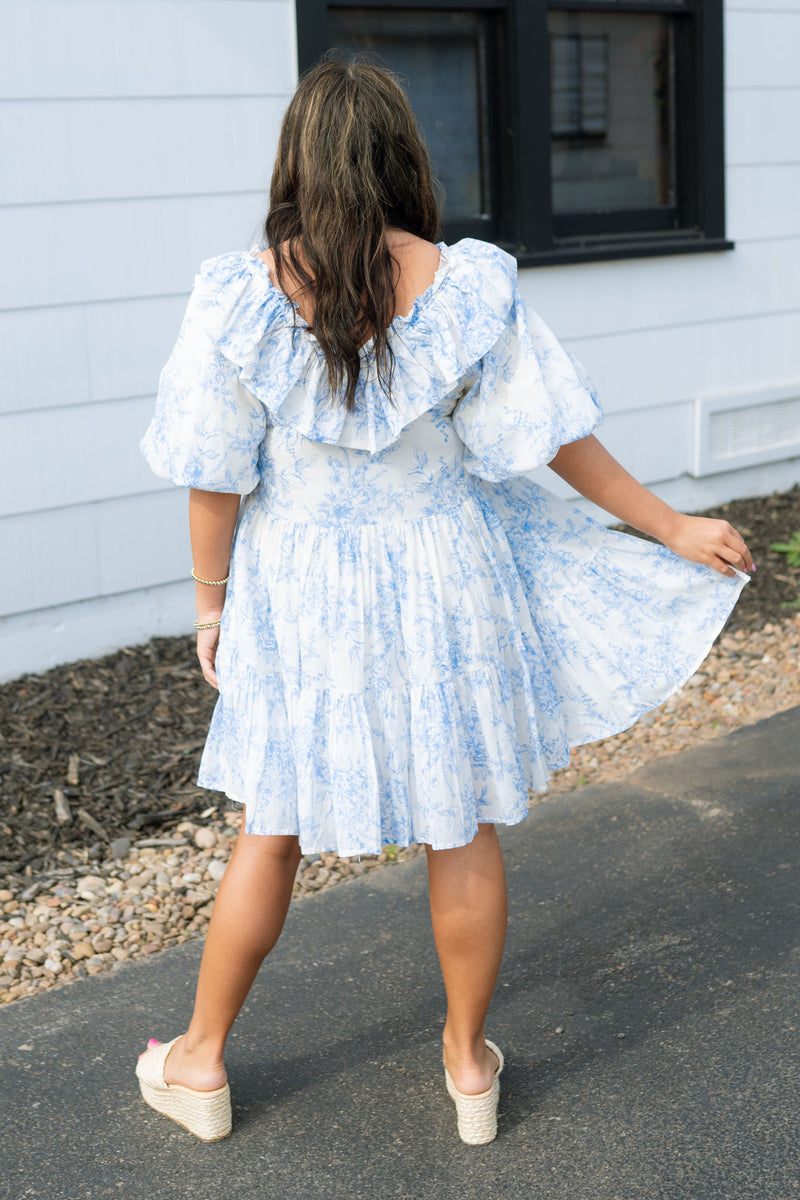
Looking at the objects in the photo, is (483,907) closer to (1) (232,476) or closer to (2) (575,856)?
(1) (232,476)

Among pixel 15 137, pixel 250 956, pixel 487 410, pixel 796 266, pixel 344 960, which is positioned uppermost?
pixel 15 137

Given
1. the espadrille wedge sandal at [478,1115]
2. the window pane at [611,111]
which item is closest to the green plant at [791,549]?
the window pane at [611,111]

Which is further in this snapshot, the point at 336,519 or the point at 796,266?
the point at 796,266

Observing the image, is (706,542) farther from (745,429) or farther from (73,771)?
(745,429)

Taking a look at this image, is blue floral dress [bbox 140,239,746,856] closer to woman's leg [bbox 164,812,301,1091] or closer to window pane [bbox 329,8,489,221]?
woman's leg [bbox 164,812,301,1091]

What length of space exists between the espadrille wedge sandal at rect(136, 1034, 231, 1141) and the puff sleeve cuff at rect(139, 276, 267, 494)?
1.03 meters

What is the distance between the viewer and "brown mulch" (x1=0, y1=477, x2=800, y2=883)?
10.4 ft

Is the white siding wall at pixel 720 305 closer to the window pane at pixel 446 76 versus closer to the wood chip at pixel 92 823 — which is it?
the window pane at pixel 446 76

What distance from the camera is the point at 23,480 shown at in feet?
12.8

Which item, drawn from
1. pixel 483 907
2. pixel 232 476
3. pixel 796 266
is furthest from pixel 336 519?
pixel 796 266

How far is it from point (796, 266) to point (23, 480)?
12.8 ft

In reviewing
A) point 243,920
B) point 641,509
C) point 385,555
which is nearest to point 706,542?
point 641,509

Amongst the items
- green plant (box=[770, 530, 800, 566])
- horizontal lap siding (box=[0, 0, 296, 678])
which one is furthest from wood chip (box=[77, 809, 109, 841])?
green plant (box=[770, 530, 800, 566])

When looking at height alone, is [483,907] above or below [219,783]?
below
